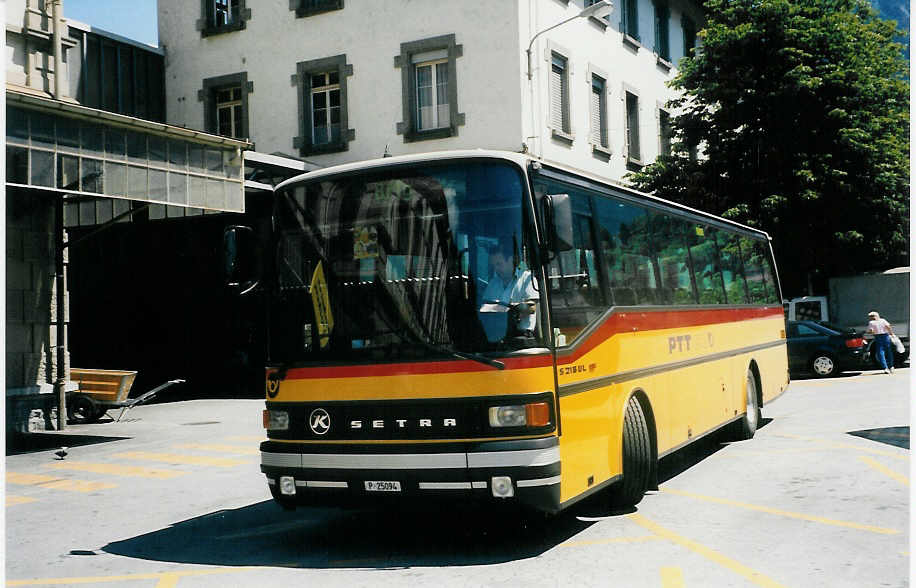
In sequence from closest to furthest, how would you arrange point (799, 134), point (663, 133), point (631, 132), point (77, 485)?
point (77, 485) < point (799, 134) < point (631, 132) < point (663, 133)

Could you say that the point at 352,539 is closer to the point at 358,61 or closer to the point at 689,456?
the point at 689,456

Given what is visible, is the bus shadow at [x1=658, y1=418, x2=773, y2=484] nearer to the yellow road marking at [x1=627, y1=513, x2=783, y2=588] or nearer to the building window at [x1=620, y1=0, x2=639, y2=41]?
the yellow road marking at [x1=627, y1=513, x2=783, y2=588]

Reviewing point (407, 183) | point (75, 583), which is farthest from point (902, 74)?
point (75, 583)

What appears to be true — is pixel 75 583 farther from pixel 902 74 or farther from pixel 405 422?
pixel 902 74

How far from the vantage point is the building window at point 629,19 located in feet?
98.1

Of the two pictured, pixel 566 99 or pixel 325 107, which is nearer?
pixel 566 99

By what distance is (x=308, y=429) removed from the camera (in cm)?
753

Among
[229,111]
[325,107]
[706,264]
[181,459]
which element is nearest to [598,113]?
[325,107]

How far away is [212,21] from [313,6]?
3.22 m

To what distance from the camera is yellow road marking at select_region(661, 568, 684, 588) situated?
20.0ft

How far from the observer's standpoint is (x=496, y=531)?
806 centimetres

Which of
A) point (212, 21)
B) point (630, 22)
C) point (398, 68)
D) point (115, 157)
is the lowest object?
point (115, 157)

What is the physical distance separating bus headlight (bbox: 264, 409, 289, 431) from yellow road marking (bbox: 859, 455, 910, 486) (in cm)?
574

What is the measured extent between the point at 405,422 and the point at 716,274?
6.45 meters
